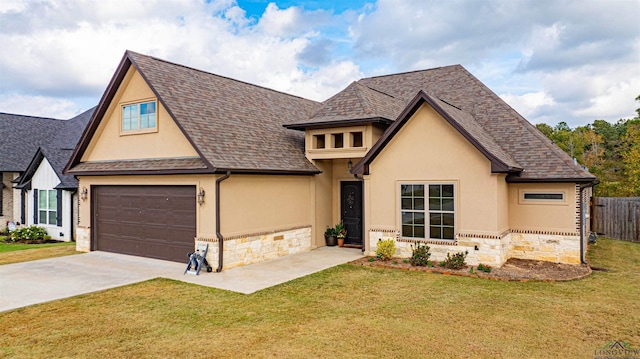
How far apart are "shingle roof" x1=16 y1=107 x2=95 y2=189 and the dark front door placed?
10.5m

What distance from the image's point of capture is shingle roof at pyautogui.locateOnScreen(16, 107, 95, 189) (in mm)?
17906

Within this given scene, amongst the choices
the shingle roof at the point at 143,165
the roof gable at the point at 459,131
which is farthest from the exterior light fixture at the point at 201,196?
the roof gable at the point at 459,131

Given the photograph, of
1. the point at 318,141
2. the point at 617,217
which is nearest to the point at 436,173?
the point at 318,141

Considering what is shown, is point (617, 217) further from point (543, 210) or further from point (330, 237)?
point (330, 237)

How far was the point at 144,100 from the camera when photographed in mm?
12742

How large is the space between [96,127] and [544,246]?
14873mm

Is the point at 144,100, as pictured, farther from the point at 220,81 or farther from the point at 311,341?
the point at 311,341

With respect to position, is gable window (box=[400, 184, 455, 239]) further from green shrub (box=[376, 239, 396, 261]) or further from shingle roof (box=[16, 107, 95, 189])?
shingle roof (box=[16, 107, 95, 189])

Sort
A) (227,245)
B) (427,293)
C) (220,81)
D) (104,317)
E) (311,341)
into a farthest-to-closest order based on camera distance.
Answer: (220,81) < (227,245) < (427,293) < (104,317) < (311,341)

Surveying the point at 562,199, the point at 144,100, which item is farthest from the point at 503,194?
the point at 144,100

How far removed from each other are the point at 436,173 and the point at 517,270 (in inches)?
128

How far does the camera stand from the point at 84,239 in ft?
47.0

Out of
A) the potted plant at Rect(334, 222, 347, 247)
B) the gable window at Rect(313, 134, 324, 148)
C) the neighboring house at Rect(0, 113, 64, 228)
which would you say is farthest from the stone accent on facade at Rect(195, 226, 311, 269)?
the neighboring house at Rect(0, 113, 64, 228)

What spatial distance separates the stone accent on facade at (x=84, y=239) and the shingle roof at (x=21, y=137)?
10303mm
